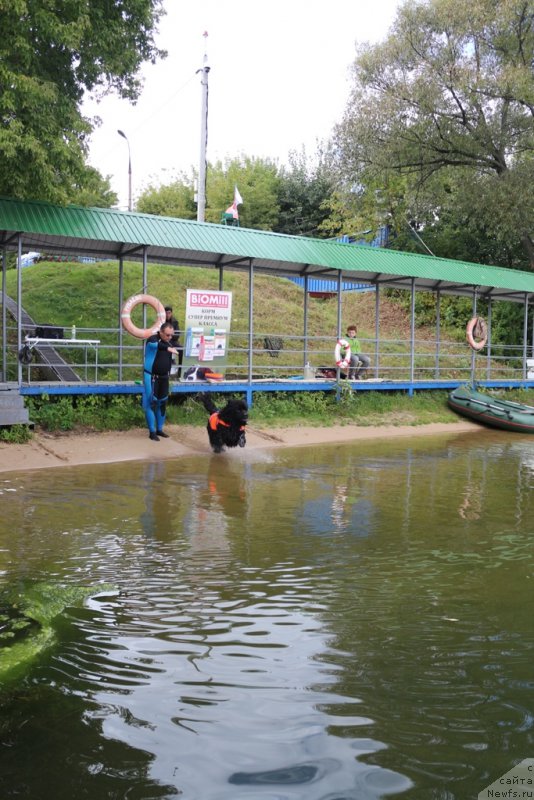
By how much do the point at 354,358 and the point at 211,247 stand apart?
18.2 feet

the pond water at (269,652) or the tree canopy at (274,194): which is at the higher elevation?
the tree canopy at (274,194)

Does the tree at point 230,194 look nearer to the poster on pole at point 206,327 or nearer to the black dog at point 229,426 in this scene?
the poster on pole at point 206,327

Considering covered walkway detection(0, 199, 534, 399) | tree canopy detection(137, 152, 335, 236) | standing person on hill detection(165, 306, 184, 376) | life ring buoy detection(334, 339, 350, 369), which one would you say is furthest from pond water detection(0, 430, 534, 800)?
tree canopy detection(137, 152, 335, 236)

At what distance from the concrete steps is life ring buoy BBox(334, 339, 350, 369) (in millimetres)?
7875

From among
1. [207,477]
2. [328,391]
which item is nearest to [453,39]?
[328,391]

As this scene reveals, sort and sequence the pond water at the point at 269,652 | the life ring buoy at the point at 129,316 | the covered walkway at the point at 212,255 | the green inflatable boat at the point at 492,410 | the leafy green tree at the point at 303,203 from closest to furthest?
the pond water at the point at 269,652 < the covered walkway at the point at 212,255 < the life ring buoy at the point at 129,316 < the green inflatable boat at the point at 492,410 < the leafy green tree at the point at 303,203

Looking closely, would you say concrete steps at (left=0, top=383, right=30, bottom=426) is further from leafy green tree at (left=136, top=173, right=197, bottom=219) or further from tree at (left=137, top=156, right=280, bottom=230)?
leafy green tree at (left=136, top=173, right=197, bottom=219)

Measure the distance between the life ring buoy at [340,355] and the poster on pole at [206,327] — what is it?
3326mm

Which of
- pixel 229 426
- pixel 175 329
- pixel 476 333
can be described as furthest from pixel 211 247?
pixel 476 333

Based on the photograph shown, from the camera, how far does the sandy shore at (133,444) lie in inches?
429

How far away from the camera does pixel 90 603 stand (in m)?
4.74

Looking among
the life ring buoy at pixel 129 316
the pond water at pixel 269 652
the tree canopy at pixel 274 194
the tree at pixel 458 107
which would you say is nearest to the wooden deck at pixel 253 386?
the life ring buoy at pixel 129 316

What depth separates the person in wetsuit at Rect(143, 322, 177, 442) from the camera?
12.3 meters

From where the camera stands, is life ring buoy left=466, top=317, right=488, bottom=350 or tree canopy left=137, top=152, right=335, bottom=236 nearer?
life ring buoy left=466, top=317, right=488, bottom=350
